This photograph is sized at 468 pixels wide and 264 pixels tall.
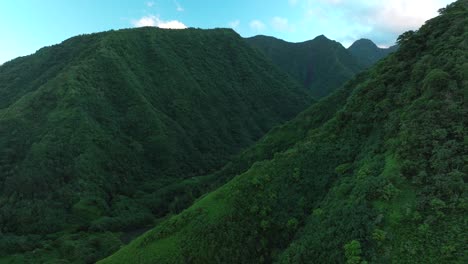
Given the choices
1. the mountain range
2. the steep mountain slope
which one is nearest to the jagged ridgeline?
the mountain range

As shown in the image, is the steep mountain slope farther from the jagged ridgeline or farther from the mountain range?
the jagged ridgeline

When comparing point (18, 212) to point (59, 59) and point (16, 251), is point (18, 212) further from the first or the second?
point (59, 59)

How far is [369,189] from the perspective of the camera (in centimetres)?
3766

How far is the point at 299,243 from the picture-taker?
129ft

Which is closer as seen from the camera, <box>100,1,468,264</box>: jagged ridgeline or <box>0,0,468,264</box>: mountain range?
<box>100,1,468,264</box>: jagged ridgeline

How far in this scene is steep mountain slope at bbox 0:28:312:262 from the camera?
332 feet

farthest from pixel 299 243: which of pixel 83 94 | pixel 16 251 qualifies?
pixel 83 94

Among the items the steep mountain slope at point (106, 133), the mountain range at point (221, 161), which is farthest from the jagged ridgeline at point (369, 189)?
the steep mountain slope at point (106, 133)

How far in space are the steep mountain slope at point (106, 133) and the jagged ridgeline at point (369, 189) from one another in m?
42.2

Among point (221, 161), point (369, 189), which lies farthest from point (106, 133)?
point (369, 189)

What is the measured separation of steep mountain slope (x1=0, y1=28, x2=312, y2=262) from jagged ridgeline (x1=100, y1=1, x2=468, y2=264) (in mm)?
42170

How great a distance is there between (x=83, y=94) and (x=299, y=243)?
383 feet

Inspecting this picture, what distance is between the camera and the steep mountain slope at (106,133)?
101 m

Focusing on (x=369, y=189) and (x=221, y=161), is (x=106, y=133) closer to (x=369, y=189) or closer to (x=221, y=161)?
(x=221, y=161)
